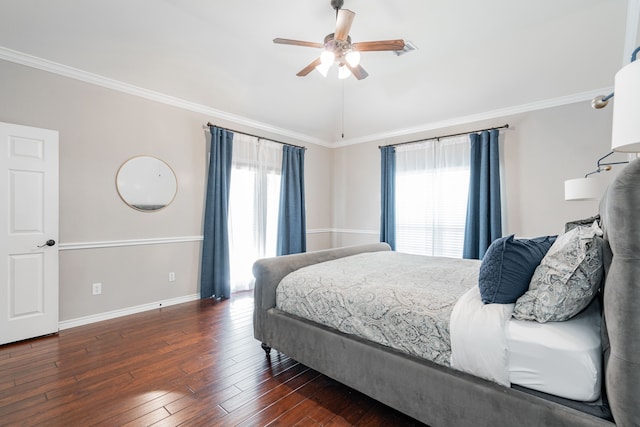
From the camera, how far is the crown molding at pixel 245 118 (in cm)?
285

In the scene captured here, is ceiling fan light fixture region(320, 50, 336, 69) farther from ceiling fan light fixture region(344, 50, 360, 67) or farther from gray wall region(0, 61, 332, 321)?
gray wall region(0, 61, 332, 321)

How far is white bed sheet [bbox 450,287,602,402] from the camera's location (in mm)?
1138

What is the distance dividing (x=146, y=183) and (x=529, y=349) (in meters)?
4.00

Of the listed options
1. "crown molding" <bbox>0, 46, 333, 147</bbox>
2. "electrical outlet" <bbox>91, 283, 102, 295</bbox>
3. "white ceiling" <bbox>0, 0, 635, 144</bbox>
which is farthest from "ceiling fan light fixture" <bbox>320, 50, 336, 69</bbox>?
"electrical outlet" <bbox>91, 283, 102, 295</bbox>

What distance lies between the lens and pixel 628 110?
889mm

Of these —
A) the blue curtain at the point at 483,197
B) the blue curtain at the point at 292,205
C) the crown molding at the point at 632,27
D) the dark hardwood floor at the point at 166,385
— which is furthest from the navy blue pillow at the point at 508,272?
the blue curtain at the point at 292,205

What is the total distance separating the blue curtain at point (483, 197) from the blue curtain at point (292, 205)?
2.75 m

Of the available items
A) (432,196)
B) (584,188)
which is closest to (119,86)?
(432,196)

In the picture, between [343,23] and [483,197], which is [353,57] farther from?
[483,197]

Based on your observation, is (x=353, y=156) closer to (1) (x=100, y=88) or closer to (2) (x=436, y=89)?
(2) (x=436, y=89)

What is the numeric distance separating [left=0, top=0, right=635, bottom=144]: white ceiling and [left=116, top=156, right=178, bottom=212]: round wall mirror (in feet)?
3.17

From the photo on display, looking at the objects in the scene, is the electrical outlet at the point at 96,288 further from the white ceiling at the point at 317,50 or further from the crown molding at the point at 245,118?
the white ceiling at the point at 317,50

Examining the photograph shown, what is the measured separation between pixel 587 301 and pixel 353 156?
16.1ft

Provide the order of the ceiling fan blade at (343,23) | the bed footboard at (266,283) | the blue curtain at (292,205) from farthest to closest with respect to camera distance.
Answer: the blue curtain at (292,205) < the bed footboard at (266,283) < the ceiling fan blade at (343,23)
